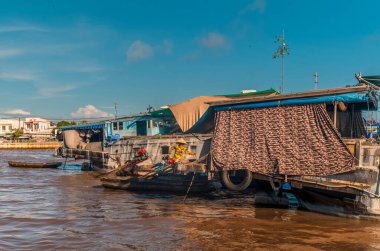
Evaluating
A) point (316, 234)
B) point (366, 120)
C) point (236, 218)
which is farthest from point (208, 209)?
A: point (366, 120)

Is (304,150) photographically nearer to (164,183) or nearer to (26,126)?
(164,183)

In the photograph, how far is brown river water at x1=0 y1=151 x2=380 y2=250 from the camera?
9.02m

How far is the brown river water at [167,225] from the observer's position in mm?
9016

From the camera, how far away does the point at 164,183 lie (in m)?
16.1

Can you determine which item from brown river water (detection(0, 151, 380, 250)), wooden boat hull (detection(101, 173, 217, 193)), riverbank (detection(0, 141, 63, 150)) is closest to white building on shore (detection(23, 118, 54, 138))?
riverbank (detection(0, 141, 63, 150))

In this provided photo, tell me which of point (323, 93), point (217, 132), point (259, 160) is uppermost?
point (323, 93)

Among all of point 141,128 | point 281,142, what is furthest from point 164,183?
point 141,128

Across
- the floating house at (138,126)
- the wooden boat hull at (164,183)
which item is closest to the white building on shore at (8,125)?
the floating house at (138,126)

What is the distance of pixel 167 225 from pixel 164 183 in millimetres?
5380

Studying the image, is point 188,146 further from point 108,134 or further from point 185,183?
point 108,134

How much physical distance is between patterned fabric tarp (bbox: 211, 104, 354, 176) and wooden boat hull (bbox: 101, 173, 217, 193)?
2.72 metres

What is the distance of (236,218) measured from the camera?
11648 mm

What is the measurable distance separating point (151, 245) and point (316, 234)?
455 centimetres

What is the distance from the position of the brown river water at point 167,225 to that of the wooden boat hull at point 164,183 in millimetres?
487
